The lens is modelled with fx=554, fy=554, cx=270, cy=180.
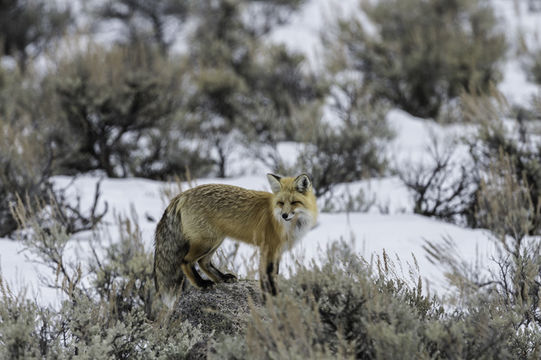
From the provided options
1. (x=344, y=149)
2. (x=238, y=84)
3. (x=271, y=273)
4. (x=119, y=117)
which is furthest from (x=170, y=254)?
(x=238, y=84)

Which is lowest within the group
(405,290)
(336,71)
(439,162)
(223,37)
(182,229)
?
(405,290)

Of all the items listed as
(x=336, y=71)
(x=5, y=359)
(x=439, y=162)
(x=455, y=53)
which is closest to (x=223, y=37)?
(x=336, y=71)

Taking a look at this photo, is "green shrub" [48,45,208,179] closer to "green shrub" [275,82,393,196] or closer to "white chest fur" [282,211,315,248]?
"green shrub" [275,82,393,196]

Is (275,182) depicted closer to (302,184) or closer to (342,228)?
(302,184)

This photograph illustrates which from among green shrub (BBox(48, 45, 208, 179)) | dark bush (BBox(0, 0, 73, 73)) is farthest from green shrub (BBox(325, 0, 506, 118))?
dark bush (BBox(0, 0, 73, 73))

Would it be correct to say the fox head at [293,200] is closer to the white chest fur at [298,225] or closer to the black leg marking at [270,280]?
the white chest fur at [298,225]

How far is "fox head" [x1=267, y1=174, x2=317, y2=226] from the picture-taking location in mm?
3594

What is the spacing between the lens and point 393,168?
936 centimetres

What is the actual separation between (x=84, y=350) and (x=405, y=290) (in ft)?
6.48

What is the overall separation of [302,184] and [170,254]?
1075 millimetres

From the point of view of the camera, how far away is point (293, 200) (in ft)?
11.9

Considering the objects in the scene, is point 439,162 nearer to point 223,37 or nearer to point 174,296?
point 174,296

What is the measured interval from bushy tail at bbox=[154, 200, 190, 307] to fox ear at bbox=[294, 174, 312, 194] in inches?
34.3

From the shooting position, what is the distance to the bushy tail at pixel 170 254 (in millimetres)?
3896
